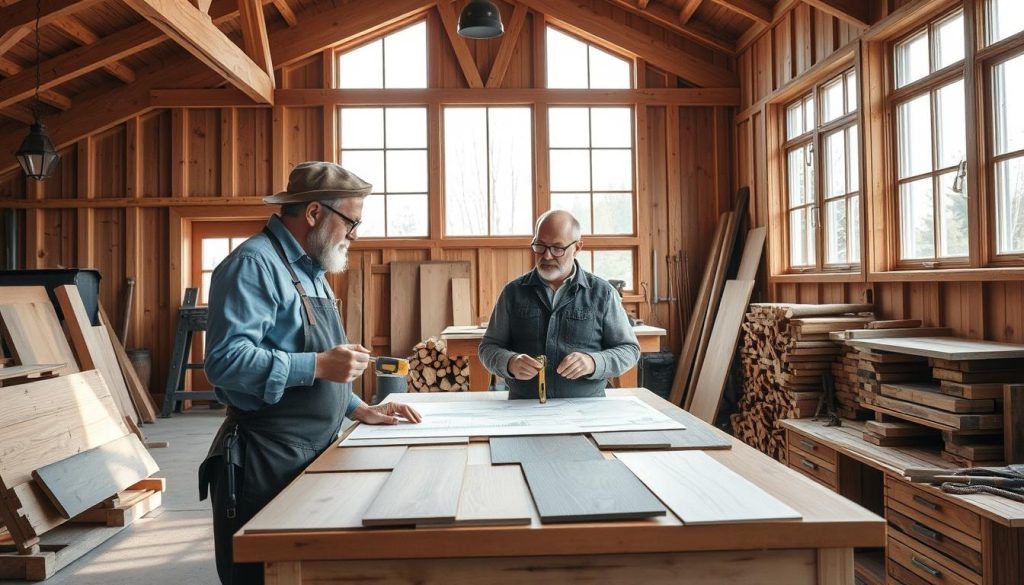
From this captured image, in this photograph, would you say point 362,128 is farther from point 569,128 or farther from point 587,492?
point 587,492

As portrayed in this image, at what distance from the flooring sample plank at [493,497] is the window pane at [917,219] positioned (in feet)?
13.5

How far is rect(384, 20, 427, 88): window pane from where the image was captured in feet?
26.6

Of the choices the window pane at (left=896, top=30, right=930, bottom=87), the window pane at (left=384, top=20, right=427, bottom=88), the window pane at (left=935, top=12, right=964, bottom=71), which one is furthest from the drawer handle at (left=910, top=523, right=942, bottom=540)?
the window pane at (left=384, top=20, right=427, bottom=88)

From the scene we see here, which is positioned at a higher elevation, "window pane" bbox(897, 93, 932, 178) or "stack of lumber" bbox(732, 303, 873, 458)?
"window pane" bbox(897, 93, 932, 178)

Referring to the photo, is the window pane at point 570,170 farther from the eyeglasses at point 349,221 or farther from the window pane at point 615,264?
the eyeglasses at point 349,221

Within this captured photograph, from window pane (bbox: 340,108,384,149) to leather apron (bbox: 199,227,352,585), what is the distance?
6304 mm

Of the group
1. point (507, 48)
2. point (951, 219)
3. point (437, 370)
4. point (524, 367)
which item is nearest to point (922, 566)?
point (524, 367)

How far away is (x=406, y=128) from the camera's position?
8.09 metres

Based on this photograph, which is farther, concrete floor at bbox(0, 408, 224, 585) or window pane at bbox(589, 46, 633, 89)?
window pane at bbox(589, 46, 633, 89)

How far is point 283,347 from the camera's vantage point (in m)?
2.02

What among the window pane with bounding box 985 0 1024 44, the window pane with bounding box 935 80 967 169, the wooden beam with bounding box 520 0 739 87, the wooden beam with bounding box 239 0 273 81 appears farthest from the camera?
the wooden beam with bounding box 520 0 739 87

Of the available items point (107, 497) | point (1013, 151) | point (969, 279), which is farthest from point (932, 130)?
point (107, 497)

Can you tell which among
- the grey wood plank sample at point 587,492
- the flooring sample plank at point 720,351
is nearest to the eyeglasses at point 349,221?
the grey wood plank sample at point 587,492

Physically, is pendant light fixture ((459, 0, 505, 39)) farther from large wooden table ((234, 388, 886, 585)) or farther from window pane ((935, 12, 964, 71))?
large wooden table ((234, 388, 886, 585))
